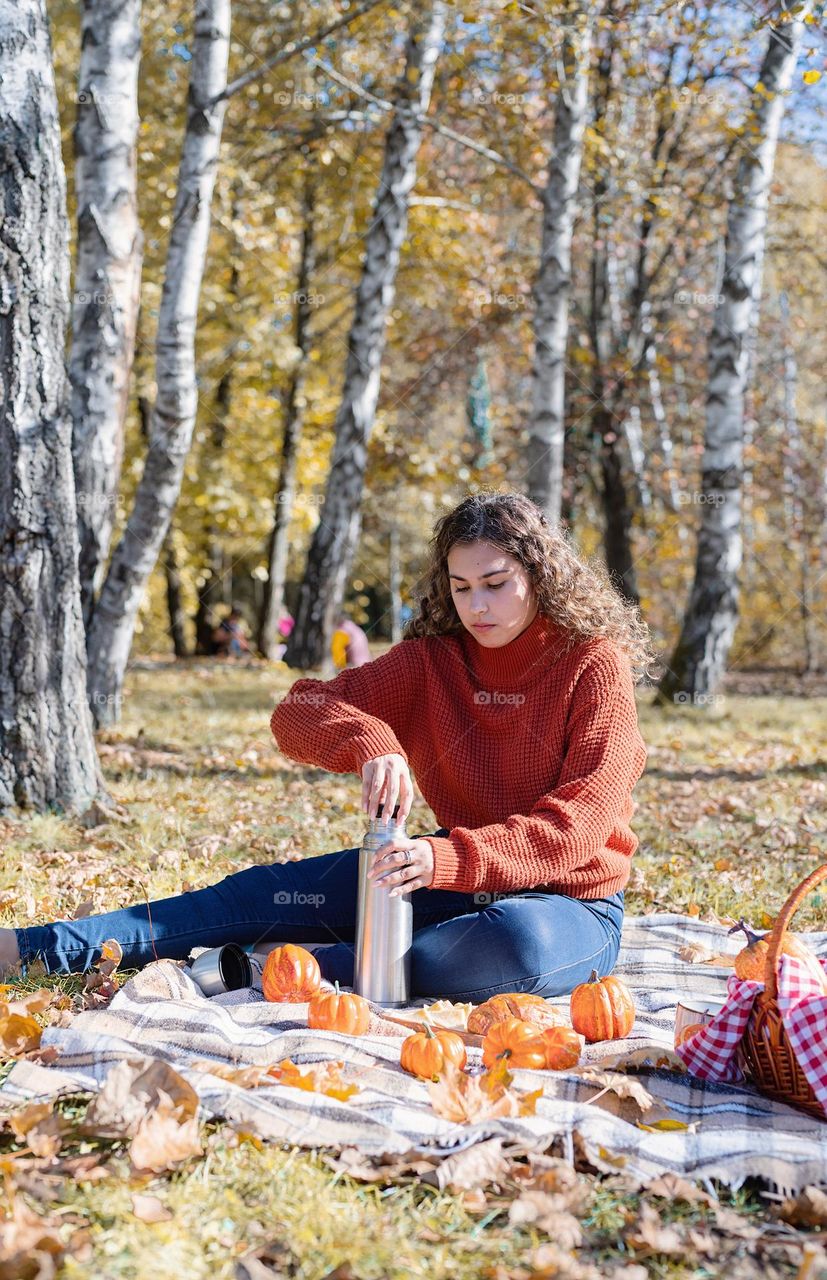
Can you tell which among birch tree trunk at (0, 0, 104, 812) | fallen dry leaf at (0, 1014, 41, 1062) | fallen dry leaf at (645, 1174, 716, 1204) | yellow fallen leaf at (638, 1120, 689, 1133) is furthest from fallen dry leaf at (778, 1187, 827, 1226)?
birch tree trunk at (0, 0, 104, 812)

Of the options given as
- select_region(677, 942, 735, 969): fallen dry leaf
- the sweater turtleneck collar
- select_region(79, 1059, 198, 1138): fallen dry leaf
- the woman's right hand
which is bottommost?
select_region(677, 942, 735, 969): fallen dry leaf

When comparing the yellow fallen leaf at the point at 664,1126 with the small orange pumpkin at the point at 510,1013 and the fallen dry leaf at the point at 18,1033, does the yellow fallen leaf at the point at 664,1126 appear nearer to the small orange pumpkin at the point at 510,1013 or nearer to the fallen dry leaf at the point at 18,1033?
the small orange pumpkin at the point at 510,1013

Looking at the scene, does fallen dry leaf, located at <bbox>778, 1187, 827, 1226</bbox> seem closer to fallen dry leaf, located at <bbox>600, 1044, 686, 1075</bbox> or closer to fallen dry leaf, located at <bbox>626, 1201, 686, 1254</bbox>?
fallen dry leaf, located at <bbox>626, 1201, 686, 1254</bbox>

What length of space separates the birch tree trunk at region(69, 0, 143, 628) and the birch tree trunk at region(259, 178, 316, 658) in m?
7.32

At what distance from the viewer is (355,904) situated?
3459 mm

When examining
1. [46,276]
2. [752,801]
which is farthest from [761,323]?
[46,276]

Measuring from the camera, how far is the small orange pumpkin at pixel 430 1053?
2.62 meters

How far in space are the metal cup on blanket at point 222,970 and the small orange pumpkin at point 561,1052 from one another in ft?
3.18

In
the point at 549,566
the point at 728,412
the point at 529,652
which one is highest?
the point at 728,412

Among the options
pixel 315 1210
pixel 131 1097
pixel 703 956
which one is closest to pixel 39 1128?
pixel 131 1097

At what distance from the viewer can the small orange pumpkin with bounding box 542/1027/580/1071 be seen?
2715mm

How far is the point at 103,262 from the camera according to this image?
20.6 feet

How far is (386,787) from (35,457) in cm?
249

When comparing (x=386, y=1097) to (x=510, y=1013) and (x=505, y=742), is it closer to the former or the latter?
(x=510, y=1013)
